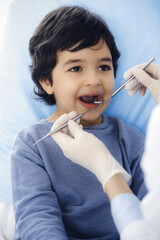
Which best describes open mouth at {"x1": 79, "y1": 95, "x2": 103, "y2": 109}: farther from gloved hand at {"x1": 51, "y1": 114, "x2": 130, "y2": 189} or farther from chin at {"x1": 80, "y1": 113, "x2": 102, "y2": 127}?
gloved hand at {"x1": 51, "y1": 114, "x2": 130, "y2": 189}

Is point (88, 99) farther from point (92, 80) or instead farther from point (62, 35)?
point (62, 35)

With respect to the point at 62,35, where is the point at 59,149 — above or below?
below

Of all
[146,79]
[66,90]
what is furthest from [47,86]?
[146,79]

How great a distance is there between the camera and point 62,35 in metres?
1.09

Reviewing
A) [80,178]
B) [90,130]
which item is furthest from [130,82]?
[80,178]

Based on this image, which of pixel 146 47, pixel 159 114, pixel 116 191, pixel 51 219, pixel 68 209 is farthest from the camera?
pixel 146 47

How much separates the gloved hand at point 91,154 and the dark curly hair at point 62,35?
0.35m

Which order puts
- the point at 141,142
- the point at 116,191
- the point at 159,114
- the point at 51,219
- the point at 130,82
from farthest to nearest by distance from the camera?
the point at 141,142, the point at 130,82, the point at 51,219, the point at 116,191, the point at 159,114

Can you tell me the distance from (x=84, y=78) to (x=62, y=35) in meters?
0.20

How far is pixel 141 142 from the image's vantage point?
123 cm

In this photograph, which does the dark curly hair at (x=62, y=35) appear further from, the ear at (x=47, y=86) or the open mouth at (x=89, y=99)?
the open mouth at (x=89, y=99)

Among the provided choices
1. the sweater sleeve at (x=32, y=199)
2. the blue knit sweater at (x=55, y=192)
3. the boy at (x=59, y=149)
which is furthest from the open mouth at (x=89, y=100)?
the sweater sleeve at (x=32, y=199)

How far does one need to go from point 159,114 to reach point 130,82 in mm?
621

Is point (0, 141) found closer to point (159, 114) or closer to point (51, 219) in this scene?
point (51, 219)
